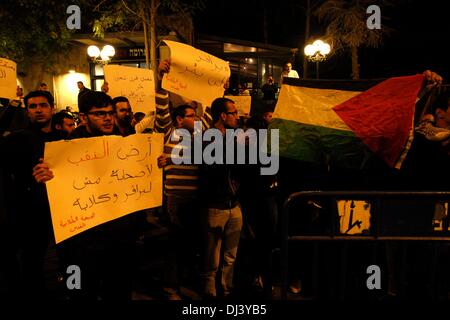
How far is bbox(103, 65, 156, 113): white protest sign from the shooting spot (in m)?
6.07

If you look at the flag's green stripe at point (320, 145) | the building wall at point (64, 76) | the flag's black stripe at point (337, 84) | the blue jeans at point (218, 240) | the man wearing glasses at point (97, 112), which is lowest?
the blue jeans at point (218, 240)

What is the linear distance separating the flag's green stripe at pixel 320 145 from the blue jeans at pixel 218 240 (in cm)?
85

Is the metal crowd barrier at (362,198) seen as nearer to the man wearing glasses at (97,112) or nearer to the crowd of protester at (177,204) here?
the crowd of protester at (177,204)

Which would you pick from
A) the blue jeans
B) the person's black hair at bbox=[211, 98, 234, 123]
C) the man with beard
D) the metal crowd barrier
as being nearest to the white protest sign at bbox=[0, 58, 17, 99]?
the man with beard

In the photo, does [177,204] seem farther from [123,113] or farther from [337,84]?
[337,84]

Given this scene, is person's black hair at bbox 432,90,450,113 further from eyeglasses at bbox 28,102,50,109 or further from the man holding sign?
eyeglasses at bbox 28,102,50,109

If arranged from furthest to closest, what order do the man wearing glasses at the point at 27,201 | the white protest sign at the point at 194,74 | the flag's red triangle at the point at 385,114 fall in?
the white protest sign at the point at 194,74, the flag's red triangle at the point at 385,114, the man wearing glasses at the point at 27,201

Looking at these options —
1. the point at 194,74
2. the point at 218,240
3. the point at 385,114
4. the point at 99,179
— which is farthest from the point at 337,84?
the point at 99,179

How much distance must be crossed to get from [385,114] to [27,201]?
3308 mm

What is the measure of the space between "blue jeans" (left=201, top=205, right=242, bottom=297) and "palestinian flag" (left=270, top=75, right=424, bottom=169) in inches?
33.7

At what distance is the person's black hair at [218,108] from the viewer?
433 cm

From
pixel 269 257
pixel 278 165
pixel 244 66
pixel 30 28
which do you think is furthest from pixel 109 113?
pixel 244 66

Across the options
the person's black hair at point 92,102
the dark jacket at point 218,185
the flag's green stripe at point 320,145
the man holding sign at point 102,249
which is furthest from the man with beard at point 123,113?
the flag's green stripe at point 320,145
